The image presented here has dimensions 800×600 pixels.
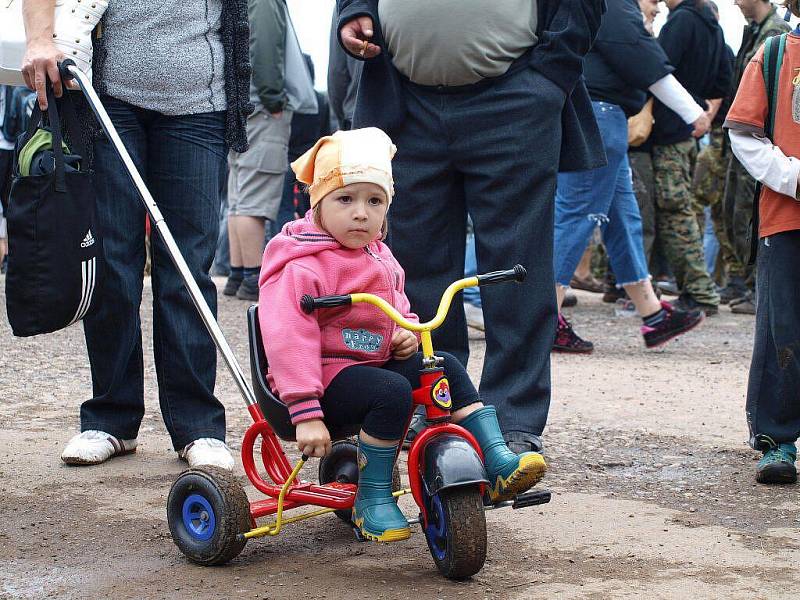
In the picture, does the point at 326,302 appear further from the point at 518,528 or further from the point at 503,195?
the point at 503,195

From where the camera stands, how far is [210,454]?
13.0 ft

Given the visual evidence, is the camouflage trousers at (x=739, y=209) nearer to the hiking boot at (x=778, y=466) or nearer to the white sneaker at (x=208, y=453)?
the hiking boot at (x=778, y=466)

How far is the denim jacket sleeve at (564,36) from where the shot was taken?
13.2 ft

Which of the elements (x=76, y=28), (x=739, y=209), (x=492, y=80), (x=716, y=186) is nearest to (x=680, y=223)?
(x=739, y=209)

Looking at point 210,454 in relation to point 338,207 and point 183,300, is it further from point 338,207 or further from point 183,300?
point 338,207

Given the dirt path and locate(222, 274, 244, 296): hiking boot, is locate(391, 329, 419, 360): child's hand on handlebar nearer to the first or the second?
the dirt path

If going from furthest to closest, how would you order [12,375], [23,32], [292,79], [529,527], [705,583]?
[292,79], [12,375], [23,32], [529,527], [705,583]

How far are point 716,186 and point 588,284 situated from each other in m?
1.57

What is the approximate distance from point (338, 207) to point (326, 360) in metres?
0.40

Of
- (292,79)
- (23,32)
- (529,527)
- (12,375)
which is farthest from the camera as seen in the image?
(292,79)

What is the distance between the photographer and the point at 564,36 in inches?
158

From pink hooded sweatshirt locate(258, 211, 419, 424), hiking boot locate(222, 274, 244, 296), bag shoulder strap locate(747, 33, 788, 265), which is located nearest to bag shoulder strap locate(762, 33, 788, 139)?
bag shoulder strap locate(747, 33, 788, 265)

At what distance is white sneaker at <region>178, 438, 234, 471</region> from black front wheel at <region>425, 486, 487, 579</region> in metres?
1.23

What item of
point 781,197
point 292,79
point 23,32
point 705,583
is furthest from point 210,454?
point 292,79
